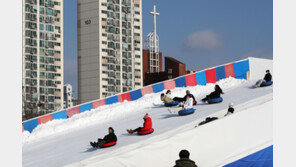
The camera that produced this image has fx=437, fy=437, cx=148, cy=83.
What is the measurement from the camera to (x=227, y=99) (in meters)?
21.0

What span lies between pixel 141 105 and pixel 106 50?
304ft

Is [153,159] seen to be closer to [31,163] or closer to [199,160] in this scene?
[199,160]

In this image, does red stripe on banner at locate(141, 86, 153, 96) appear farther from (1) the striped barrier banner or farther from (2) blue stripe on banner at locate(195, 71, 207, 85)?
(2) blue stripe on banner at locate(195, 71, 207, 85)

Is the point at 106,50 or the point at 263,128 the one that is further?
the point at 106,50

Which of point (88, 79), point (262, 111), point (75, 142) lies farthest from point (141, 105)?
point (88, 79)

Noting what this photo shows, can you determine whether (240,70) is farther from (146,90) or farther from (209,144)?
(209,144)

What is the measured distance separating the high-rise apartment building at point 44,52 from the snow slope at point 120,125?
79.3 m

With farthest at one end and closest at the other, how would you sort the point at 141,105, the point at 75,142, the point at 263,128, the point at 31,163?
the point at 141,105 → the point at 75,142 → the point at 31,163 → the point at 263,128

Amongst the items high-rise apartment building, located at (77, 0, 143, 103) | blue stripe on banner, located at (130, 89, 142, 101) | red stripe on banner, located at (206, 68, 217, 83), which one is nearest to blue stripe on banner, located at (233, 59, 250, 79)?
red stripe on banner, located at (206, 68, 217, 83)

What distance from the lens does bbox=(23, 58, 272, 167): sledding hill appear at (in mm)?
12547

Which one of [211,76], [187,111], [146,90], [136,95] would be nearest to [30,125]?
[136,95]

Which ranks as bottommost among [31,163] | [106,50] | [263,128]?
[31,163]

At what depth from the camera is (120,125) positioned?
19.7 m

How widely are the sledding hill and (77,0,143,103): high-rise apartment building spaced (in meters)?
87.3
